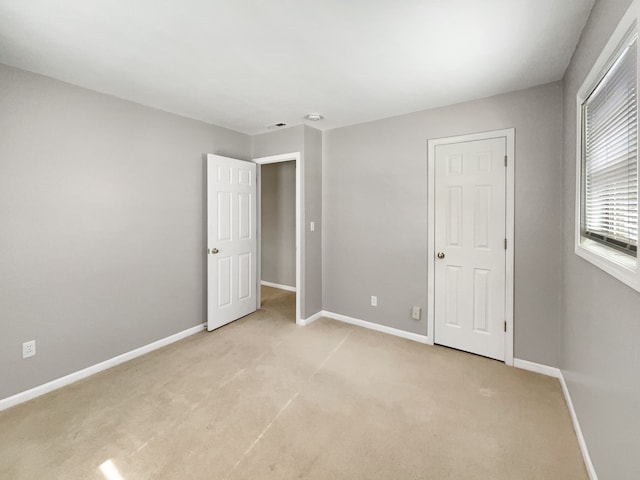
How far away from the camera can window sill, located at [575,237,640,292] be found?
1.02m

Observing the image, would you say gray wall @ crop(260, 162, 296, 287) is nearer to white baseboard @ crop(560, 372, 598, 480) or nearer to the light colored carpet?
the light colored carpet

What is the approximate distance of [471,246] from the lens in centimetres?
276

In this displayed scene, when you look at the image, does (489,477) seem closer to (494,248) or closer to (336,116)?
(494,248)

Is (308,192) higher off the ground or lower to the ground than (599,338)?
higher

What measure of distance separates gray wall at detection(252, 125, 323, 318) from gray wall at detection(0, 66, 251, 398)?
0.86 metres

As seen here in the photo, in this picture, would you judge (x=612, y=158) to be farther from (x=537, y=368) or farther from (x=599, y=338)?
(x=537, y=368)

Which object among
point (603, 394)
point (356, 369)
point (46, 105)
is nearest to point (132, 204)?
point (46, 105)

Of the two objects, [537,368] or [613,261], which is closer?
[613,261]

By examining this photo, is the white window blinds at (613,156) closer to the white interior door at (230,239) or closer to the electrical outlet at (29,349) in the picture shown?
the white interior door at (230,239)

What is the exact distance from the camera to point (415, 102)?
2781 millimetres

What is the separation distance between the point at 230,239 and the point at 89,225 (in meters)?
1.39

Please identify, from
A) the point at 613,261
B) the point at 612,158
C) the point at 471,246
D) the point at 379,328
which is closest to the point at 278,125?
the point at 471,246

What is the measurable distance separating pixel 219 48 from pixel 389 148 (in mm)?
1930

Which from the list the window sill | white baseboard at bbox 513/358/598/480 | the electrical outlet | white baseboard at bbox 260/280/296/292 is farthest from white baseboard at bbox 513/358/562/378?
the electrical outlet
